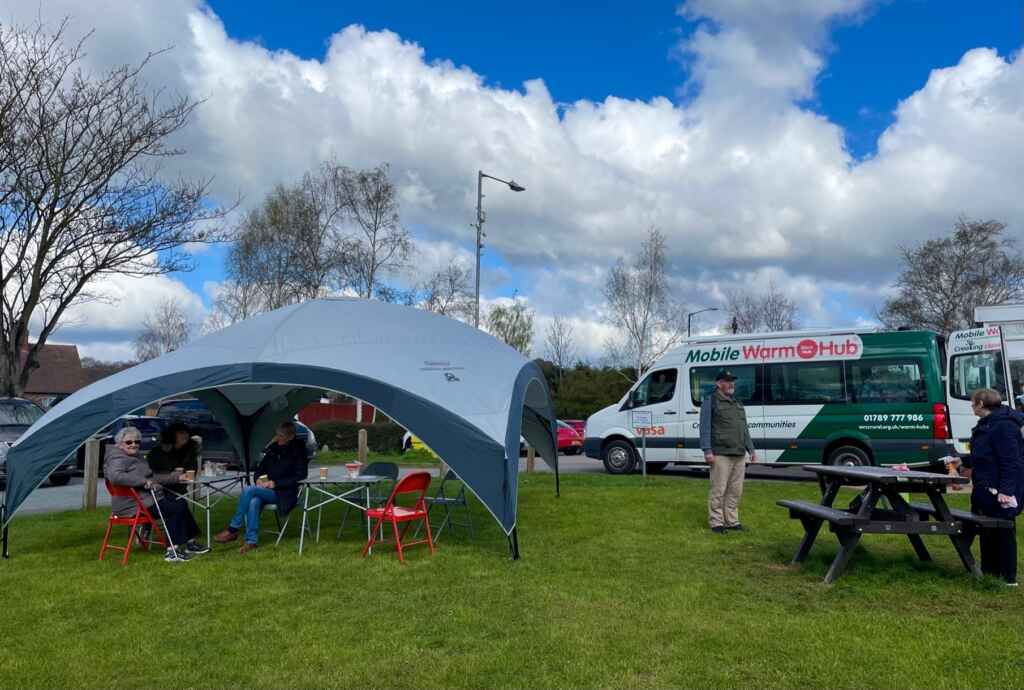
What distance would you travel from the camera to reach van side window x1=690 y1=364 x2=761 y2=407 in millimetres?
15617

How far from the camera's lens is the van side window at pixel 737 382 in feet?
51.2

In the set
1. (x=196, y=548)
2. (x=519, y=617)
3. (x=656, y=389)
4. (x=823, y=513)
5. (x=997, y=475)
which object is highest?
(x=656, y=389)

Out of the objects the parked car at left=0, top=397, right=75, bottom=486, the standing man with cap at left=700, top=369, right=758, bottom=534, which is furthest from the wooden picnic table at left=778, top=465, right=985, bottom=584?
the parked car at left=0, top=397, right=75, bottom=486

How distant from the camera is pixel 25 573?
741 centimetres

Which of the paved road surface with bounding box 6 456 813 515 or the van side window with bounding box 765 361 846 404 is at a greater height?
the van side window with bounding box 765 361 846 404

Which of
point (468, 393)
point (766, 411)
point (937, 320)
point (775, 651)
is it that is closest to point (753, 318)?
point (937, 320)

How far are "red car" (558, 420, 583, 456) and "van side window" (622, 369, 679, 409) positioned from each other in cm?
1041

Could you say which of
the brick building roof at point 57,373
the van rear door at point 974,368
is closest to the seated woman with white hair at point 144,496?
the van rear door at point 974,368

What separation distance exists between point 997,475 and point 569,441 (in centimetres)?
2126

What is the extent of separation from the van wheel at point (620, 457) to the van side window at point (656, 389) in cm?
107

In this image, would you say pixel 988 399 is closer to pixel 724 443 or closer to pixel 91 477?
pixel 724 443

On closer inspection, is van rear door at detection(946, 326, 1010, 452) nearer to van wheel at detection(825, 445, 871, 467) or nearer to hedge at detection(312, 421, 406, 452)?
van wheel at detection(825, 445, 871, 467)

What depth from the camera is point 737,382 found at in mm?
15852

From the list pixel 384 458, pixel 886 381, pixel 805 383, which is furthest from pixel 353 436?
pixel 886 381
